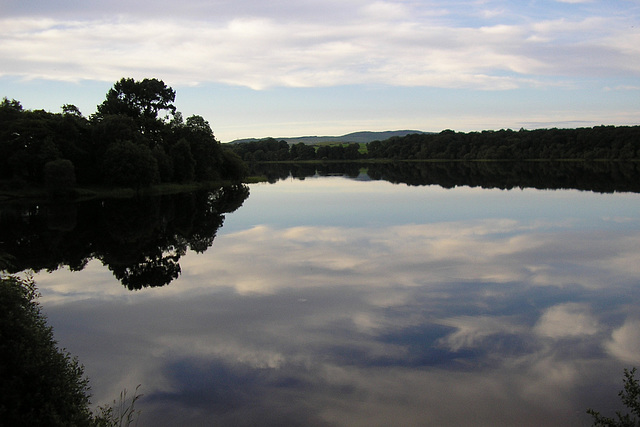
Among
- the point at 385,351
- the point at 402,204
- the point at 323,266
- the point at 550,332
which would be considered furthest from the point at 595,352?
the point at 402,204

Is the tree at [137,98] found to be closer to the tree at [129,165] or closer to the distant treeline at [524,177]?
the tree at [129,165]

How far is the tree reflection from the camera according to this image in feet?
73.5

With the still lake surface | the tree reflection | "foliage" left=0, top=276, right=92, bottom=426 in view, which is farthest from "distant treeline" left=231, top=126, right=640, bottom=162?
"foliage" left=0, top=276, right=92, bottom=426

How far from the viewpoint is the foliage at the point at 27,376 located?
6.32 meters

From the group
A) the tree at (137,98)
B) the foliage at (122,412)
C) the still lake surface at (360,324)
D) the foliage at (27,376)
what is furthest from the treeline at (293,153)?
the foliage at (27,376)

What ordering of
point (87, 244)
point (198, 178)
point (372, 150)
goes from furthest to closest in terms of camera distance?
point (372, 150) → point (198, 178) → point (87, 244)

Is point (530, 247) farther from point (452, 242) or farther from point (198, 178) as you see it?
point (198, 178)

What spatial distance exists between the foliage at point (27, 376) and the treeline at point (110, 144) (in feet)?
154

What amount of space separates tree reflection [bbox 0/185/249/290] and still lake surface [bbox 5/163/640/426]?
284 millimetres

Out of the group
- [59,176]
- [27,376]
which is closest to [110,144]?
[59,176]

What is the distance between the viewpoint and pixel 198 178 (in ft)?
225

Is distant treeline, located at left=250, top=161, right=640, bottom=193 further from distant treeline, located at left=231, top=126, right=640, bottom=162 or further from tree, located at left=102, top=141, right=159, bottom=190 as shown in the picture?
tree, located at left=102, top=141, right=159, bottom=190

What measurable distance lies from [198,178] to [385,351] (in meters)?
60.2

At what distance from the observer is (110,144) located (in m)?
54.1
